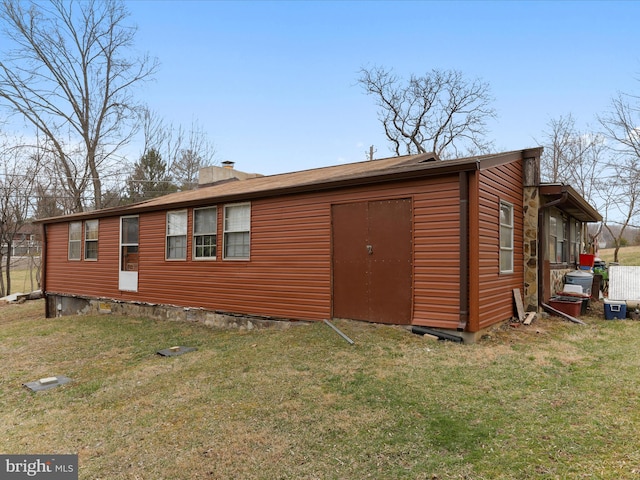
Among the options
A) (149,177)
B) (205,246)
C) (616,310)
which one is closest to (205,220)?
(205,246)

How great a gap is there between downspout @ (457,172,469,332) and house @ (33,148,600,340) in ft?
0.05

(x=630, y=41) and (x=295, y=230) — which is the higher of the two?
(x=630, y=41)

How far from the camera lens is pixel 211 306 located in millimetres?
9211

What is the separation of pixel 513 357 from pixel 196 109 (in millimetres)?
24216

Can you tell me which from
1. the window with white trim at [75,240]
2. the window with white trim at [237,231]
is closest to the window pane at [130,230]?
the window with white trim at [75,240]

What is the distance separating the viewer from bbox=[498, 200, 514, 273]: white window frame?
22.7 ft

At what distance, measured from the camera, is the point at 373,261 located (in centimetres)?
665

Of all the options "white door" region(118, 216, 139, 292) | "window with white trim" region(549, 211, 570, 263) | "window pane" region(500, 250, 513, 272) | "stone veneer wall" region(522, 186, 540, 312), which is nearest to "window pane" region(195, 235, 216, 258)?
"white door" region(118, 216, 139, 292)

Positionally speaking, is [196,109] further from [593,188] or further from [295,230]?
[593,188]

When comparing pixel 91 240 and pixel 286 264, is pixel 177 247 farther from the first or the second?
pixel 91 240

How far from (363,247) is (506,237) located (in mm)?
2759

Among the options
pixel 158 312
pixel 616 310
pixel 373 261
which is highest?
pixel 373 261

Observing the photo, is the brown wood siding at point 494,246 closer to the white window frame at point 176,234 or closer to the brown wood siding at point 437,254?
the brown wood siding at point 437,254

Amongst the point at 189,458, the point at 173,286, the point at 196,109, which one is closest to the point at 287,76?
the point at 196,109
